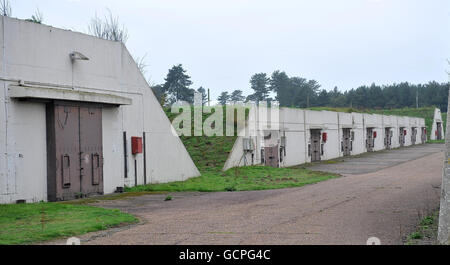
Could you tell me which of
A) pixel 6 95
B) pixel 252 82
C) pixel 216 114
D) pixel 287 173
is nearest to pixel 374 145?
pixel 216 114

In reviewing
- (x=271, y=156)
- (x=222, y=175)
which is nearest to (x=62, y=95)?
(x=222, y=175)

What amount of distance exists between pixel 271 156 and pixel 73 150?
49.8 feet

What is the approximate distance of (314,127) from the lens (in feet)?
120

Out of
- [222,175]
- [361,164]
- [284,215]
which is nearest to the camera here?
[284,215]

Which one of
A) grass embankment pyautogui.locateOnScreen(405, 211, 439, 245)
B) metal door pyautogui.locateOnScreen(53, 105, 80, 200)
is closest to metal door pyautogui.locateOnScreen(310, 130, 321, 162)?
metal door pyautogui.locateOnScreen(53, 105, 80, 200)

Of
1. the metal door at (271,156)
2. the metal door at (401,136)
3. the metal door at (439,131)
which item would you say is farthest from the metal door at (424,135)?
the metal door at (271,156)

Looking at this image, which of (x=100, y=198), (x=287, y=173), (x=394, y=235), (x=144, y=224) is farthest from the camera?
(x=287, y=173)

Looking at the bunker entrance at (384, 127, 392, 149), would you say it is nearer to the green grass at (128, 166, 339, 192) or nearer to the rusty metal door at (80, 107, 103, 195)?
the green grass at (128, 166, 339, 192)

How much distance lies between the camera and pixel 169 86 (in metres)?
75.6

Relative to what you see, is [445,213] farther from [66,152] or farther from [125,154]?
[125,154]

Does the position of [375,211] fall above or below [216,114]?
below

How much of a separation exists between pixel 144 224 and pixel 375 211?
17.4ft

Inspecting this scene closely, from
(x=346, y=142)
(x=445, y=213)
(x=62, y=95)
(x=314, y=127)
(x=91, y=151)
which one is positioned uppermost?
(x=62, y=95)
